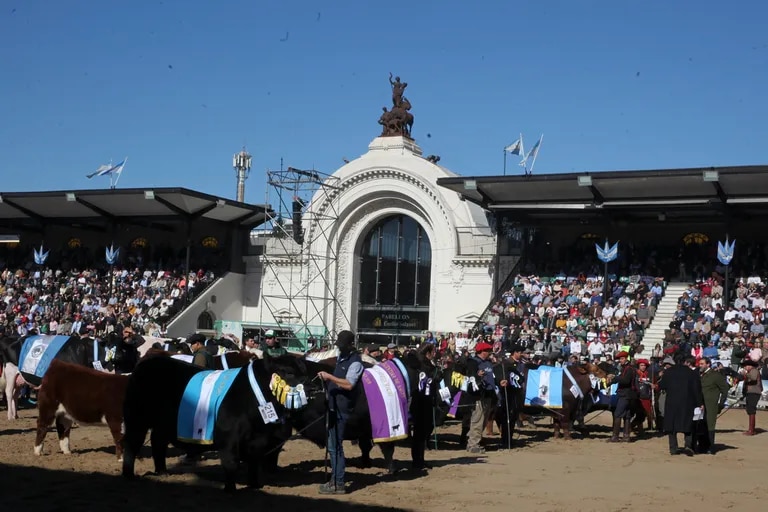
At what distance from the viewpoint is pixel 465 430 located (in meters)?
A: 16.6

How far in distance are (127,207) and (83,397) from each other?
30.9 metres

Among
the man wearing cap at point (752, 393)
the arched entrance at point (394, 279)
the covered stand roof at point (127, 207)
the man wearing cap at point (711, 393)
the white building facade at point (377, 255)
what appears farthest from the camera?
the arched entrance at point (394, 279)

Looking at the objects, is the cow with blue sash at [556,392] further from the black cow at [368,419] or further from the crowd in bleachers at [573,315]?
the crowd in bleachers at [573,315]

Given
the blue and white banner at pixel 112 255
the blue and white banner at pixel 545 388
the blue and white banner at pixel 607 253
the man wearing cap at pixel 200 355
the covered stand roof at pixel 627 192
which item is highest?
the covered stand roof at pixel 627 192

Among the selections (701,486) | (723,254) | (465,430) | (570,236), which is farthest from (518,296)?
(701,486)

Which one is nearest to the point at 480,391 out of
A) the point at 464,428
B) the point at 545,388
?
the point at 464,428

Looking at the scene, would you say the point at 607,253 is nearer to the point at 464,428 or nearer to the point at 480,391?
the point at 464,428

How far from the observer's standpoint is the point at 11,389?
18.5m

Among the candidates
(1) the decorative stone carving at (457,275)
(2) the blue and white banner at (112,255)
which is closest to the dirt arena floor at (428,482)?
(1) the decorative stone carving at (457,275)

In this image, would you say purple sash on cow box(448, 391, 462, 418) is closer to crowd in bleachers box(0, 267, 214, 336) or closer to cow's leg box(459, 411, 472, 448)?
cow's leg box(459, 411, 472, 448)

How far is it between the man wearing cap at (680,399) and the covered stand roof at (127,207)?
2679 centimetres

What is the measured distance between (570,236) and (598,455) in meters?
22.9

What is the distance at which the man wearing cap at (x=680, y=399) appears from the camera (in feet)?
51.6

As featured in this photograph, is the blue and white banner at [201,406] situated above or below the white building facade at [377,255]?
below
